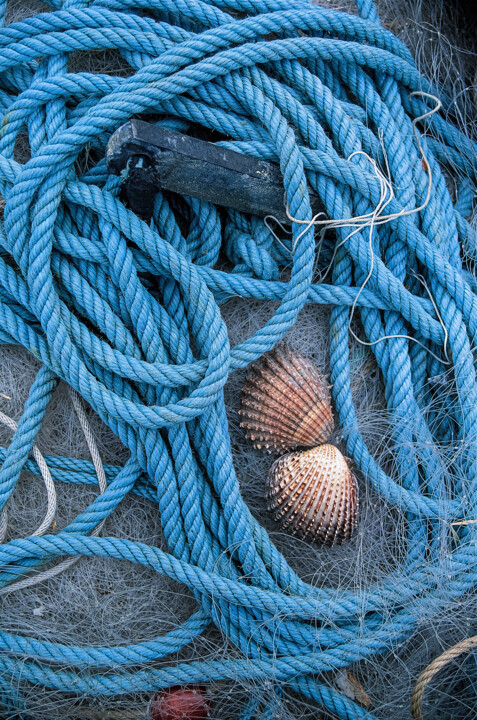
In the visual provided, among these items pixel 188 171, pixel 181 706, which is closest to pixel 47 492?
pixel 181 706

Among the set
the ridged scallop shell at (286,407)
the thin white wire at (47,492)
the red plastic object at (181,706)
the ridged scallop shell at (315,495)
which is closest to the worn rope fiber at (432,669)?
the ridged scallop shell at (315,495)

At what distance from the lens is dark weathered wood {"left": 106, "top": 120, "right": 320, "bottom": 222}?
1.81 meters

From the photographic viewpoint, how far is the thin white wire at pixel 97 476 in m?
1.93

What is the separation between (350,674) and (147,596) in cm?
75

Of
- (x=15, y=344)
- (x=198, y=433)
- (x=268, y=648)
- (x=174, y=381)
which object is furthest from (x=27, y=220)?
(x=268, y=648)

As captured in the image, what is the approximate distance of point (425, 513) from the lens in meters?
1.97

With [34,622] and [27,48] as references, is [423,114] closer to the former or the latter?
[27,48]

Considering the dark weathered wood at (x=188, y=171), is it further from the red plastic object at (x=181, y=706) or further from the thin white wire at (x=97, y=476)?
the red plastic object at (x=181, y=706)

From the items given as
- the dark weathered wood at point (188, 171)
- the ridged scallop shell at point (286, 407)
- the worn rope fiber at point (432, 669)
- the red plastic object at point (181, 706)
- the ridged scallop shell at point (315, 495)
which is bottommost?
the worn rope fiber at point (432, 669)

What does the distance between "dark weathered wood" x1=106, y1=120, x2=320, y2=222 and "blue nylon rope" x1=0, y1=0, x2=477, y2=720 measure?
75 mm

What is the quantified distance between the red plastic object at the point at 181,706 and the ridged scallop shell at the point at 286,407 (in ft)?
2.75

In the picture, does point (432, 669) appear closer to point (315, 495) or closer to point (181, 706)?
point (315, 495)

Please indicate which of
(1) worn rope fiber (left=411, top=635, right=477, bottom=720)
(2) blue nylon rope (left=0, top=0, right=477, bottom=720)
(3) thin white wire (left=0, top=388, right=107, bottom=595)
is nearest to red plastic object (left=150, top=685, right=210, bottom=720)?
(2) blue nylon rope (left=0, top=0, right=477, bottom=720)

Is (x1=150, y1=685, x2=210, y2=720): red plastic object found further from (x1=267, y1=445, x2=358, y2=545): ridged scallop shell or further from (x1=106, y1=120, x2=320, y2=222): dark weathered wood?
(x1=106, y1=120, x2=320, y2=222): dark weathered wood
